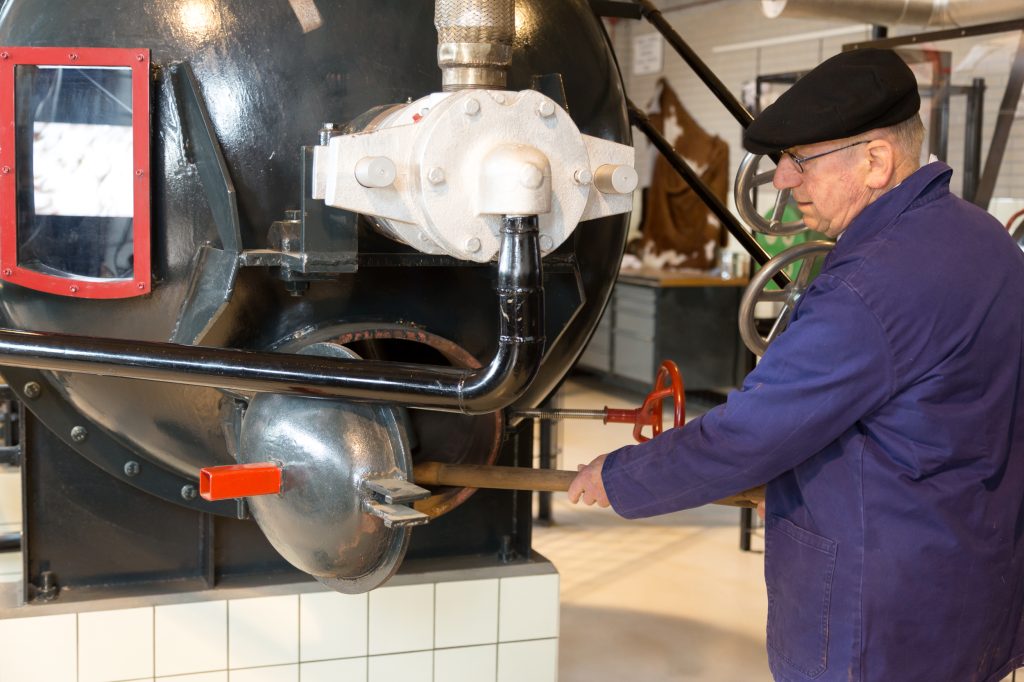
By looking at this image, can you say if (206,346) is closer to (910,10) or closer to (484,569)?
(484,569)

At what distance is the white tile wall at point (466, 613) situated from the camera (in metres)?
2.53

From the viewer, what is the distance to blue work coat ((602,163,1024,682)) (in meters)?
1.48

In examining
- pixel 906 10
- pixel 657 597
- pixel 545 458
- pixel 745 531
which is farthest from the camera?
pixel 545 458

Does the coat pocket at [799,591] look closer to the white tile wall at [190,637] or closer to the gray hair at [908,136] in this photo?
the gray hair at [908,136]

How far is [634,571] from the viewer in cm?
412

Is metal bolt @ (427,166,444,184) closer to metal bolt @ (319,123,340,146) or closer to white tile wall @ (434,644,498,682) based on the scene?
metal bolt @ (319,123,340,146)

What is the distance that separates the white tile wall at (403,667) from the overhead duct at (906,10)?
91.0 inches

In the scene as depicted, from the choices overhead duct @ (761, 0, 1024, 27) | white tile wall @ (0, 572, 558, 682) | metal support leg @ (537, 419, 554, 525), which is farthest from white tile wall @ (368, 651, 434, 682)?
overhead duct @ (761, 0, 1024, 27)

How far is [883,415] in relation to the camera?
59.6 inches

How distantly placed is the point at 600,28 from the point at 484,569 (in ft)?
3.88

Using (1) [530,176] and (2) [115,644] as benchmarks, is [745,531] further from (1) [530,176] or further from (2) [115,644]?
(1) [530,176]

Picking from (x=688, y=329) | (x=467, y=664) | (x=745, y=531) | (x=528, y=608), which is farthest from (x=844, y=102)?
(x=688, y=329)

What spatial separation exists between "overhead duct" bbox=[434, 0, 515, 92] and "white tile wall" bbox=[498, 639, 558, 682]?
1.48 m

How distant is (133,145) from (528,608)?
4.60 feet
